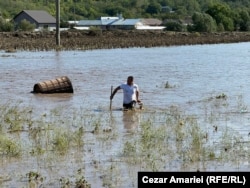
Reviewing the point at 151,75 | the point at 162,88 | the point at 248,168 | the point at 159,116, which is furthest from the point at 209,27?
the point at 248,168

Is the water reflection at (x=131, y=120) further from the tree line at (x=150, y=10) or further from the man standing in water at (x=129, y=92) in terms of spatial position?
the tree line at (x=150, y=10)

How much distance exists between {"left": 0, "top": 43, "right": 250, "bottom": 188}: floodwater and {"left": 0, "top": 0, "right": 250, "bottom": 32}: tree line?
6312 cm

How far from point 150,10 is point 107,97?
153 metres

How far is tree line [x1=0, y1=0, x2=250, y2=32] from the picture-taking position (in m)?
109

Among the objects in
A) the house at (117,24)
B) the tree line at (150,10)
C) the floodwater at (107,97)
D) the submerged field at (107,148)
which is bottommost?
the floodwater at (107,97)

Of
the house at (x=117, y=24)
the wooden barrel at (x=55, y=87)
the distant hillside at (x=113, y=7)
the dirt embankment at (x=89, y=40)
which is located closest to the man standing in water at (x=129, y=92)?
the wooden barrel at (x=55, y=87)

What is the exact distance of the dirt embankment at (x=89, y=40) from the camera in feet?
174

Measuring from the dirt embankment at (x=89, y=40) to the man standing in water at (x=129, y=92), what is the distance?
33.4 m

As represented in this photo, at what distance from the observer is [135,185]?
31.0 ft

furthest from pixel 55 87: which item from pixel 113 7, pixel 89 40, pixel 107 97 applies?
pixel 113 7

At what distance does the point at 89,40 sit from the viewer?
62781 millimetres

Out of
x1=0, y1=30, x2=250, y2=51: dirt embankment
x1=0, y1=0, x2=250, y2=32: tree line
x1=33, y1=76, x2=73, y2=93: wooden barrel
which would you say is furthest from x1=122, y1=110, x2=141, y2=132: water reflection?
x1=0, y1=0, x2=250, y2=32: tree line

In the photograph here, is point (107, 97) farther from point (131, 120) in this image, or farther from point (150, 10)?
point (150, 10)

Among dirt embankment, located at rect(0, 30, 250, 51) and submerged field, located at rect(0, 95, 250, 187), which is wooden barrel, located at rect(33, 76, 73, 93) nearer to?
submerged field, located at rect(0, 95, 250, 187)
